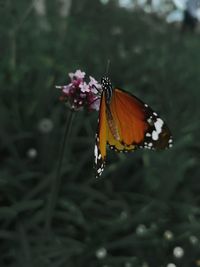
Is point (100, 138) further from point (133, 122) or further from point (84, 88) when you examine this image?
point (133, 122)

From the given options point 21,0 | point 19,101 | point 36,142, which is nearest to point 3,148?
point 36,142

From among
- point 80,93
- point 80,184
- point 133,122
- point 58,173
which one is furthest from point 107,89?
point 80,184

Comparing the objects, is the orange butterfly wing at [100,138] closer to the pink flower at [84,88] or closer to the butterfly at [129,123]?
the pink flower at [84,88]

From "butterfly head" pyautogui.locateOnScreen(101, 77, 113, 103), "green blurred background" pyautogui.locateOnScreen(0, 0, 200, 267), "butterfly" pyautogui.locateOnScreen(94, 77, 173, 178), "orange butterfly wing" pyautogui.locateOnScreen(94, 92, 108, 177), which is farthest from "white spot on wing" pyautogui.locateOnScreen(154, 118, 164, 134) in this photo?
"green blurred background" pyautogui.locateOnScreen(0, 0, 200, 267)

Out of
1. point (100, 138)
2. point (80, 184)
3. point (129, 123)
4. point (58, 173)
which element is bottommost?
point (100, 138)

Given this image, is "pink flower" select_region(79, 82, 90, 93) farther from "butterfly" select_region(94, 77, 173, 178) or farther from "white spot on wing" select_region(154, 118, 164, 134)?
"white spot on wing" select_region(154, 118, 164, 134)

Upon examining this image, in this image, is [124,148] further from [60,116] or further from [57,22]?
[57,22]
